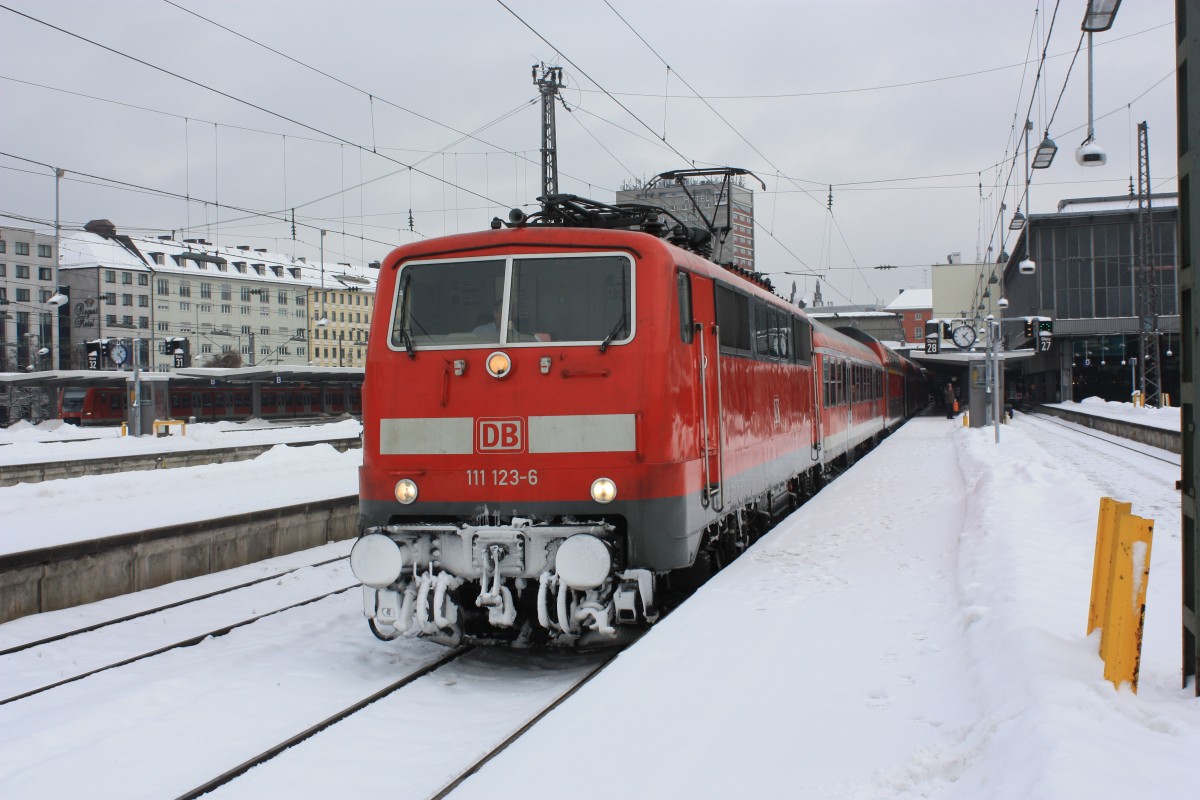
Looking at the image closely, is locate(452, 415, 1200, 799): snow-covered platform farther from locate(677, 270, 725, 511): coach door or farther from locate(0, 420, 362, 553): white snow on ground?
locate(0, 420, 362, 553): white snow on ground

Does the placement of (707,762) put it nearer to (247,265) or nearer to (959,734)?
(959,734)

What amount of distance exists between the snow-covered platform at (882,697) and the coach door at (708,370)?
0.88 metres

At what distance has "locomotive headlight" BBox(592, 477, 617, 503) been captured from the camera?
709cm

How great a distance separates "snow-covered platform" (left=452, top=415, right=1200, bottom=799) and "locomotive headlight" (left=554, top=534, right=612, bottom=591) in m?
0.56

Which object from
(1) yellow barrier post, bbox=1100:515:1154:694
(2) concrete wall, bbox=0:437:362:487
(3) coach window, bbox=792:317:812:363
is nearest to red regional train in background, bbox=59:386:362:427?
(2) concrete wall, bbox=0:437:362:487

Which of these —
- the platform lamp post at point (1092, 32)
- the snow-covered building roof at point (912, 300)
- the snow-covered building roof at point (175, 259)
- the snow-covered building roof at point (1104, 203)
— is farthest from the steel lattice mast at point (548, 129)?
the snow-covered building roof at point (912, 300)

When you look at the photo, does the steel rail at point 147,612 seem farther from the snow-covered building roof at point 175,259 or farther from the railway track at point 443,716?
the snow-covered building roof at point 175,259

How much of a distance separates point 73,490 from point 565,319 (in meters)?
13.3

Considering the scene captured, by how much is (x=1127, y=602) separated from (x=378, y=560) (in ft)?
15.4

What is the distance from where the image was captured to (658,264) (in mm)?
7438

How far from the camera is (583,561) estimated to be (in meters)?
6.78

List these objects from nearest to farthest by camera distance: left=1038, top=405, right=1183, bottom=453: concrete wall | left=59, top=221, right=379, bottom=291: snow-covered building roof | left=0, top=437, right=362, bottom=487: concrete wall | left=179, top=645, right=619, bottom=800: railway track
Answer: left=179, top=645, right=619, bottom=800: railway track → left=0, top=437, right=362, bottom=487: concrete wall → left=1038, top=405, right=1183, bottom=453: concrete wall → left=59, top=221, right=379, bottom=291: snow-covered building roof

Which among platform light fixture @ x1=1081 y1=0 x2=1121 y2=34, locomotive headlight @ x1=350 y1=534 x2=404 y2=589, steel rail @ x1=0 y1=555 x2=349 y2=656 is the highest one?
platform light fixture @ x1=1081 y1=0 x2=1121 y2=34

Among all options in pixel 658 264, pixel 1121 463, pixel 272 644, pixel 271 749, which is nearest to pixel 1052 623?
pixel 658 264
